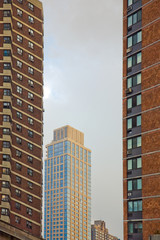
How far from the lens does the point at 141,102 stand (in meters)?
73.4

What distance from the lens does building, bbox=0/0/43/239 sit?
311ft

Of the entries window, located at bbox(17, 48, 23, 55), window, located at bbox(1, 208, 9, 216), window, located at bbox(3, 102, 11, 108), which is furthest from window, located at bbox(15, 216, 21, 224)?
window, located at bbox(17, 48, 23, 55)

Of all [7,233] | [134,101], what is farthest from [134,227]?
[134,101]

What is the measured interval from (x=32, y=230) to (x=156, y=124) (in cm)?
3900

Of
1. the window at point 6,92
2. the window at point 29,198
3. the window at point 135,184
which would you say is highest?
the window at point 6,92

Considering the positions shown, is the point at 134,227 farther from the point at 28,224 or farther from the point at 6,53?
the point at 6,53

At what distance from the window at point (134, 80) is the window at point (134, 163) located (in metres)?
11.1

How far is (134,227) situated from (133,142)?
11834 mm

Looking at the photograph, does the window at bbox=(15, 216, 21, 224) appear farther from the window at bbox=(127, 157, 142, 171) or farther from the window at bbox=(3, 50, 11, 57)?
the window at bbox=(3, 50, 11, 57)

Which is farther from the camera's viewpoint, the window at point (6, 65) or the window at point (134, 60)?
the window at point (6, 65)

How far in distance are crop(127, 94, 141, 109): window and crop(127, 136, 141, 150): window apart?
5.00 m

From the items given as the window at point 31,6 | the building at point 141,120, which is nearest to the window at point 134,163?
the building at point 141,120

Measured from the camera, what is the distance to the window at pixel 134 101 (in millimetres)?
74281

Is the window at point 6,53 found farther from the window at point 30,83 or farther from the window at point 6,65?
the window at point 30,83
